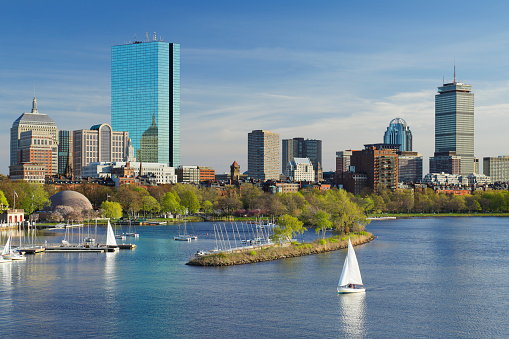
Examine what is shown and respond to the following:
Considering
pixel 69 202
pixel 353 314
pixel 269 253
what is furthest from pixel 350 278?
pixel 69 202

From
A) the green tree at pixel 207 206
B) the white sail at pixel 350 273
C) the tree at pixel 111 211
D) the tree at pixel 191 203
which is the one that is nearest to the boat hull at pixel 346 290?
the white sail at pixel 350 273

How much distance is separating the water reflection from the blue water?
89 mm

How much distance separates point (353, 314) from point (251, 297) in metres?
10.8

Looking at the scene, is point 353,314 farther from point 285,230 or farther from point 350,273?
point 285,230

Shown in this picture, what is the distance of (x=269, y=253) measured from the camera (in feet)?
299

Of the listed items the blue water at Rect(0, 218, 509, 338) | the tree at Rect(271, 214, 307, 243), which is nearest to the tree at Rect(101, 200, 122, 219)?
the blue water at Rect(0, 218, 509, 338)

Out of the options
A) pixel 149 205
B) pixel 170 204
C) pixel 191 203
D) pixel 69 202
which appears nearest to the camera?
pixel 69 202

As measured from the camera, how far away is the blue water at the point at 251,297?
170 feet

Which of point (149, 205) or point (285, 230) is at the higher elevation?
point (149, 205)

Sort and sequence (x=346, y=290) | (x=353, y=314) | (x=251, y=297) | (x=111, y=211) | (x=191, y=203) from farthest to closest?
(x=191, y=203)
(x=111, y=211)
(x=346, y=290)
(x=251, y=297)
(x=353, y=314)

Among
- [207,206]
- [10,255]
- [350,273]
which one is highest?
[207,206]

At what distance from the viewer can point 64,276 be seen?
246ft

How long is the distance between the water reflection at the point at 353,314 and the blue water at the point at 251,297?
89 mm

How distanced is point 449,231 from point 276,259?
244 ft
